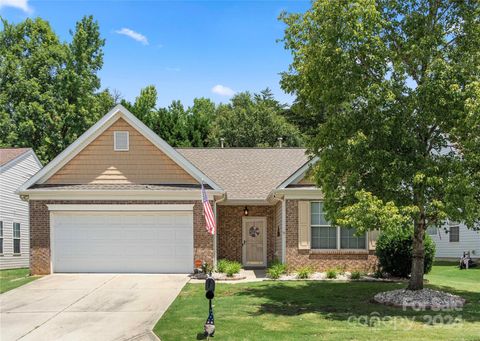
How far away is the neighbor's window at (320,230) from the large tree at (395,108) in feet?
18.4

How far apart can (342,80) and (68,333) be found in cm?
884

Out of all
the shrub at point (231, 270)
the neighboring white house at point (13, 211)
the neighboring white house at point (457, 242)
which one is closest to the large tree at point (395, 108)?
the shrub at point (231, 270)

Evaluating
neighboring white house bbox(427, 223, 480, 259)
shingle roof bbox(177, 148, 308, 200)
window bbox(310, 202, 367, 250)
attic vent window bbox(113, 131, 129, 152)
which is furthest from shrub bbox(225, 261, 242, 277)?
neighboring white house bbox(427, 223, 480, 259)

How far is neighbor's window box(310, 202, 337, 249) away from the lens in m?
19.5

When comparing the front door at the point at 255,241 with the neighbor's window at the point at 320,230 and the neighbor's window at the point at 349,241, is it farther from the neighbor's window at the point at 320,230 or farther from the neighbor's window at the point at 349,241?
the neighbor's window at the point at 349,241

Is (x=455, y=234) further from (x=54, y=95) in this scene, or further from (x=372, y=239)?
(x=54, y=95)

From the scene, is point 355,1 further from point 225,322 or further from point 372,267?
point 372,267

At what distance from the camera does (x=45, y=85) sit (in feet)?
125

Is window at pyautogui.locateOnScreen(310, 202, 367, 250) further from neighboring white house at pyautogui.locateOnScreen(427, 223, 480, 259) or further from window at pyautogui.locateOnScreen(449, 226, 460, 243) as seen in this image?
window at pyautogui.locateOnScreen(449, 226, 460, 243)

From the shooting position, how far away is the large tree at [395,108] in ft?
40.2

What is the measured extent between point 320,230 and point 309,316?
25.7 feet

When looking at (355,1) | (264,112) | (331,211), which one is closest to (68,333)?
(331,211)

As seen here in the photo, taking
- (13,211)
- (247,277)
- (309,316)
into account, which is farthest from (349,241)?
(13,211)

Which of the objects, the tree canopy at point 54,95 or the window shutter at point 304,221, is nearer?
the window shutter at point 304,221
